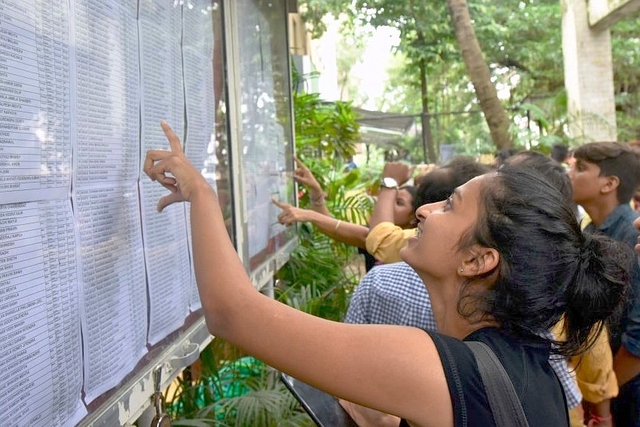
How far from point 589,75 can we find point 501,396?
9.98 meters

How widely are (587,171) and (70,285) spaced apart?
248 cm

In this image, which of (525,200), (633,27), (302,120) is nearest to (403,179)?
(302,120)

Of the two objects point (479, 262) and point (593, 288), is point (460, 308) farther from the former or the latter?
point (593, 288)

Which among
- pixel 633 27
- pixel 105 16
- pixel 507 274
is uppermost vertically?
pixel 633 27

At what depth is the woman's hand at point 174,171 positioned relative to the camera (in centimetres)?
148

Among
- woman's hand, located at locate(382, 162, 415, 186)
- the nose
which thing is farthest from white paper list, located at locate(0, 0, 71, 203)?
woman's hand, located at locate(382, 162, 415, 186)

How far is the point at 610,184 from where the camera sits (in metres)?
3.03

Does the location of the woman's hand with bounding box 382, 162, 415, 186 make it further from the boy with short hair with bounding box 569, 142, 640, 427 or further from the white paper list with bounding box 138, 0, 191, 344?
the white paper list with bounding box 138, 0, 191, 344

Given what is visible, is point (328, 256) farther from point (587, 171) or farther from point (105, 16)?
point (105, 16)

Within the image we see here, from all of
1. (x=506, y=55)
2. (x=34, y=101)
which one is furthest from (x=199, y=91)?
(x=506, y=55)

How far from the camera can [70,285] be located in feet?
4.06

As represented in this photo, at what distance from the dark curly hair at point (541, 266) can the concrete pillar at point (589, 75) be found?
916cm

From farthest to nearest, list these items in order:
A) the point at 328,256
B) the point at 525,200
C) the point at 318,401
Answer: the point at 328,256
the point at 318,401
the point at 525,200

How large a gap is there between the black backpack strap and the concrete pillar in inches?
371
